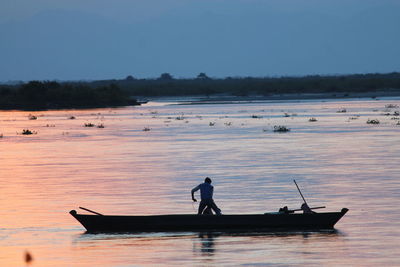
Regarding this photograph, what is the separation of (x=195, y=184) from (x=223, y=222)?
35.1ft

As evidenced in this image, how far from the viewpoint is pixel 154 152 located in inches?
1977

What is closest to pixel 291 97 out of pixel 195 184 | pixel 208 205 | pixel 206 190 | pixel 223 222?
pixel 195 184

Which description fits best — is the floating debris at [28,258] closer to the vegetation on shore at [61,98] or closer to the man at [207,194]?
the man at [207,194]

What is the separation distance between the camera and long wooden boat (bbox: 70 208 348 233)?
24.0 meters

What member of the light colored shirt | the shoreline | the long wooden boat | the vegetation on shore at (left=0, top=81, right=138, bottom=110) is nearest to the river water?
the long wooden boat

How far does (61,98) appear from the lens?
426ft

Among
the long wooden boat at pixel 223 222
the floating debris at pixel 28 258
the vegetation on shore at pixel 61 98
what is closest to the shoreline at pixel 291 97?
the vegetation on shore at pixel 61 98

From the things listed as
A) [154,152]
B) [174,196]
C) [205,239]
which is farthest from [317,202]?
[154,152]

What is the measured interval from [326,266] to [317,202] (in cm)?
964

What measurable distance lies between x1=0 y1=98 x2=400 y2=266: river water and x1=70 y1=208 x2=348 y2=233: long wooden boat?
1.08 feet

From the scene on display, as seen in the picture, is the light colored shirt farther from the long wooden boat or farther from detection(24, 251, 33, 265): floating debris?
detection(24, 251, 33, 265): floating debris

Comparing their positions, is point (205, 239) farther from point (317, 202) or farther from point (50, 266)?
point (317, 202)

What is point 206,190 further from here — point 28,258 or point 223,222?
point 28,258

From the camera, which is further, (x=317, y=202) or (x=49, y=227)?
(x=317, y=202)
